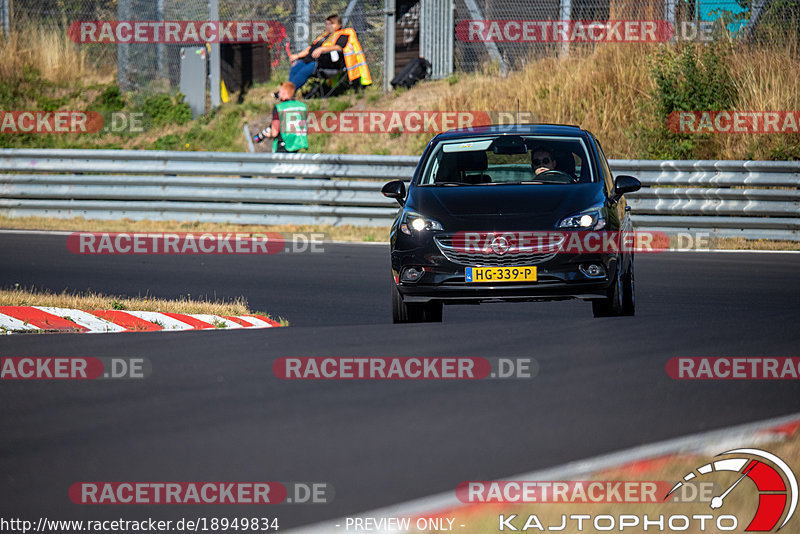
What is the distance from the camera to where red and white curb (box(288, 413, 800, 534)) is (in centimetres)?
418

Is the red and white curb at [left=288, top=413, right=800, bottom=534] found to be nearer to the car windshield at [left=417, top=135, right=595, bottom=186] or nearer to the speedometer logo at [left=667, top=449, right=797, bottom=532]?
the speedometer logo at [left=667, top=449, right=797, bottom=532]

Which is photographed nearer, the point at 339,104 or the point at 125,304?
the point at 125,304

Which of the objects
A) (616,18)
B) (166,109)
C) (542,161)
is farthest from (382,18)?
(542,161)

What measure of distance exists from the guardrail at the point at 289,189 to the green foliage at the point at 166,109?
18.3ft

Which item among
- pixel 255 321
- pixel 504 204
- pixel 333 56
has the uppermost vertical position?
pixel 333 56

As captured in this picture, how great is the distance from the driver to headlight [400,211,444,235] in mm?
1320

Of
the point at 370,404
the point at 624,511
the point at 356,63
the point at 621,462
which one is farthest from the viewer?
the point at 356,63

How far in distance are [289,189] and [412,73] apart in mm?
7021

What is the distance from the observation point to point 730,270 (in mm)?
12508

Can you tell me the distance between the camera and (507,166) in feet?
31.8

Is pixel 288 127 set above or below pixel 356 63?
below

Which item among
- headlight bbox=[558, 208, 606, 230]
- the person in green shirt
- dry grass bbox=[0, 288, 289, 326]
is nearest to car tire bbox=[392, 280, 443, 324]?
dry grass bbox=[0, 288, 289, 326]

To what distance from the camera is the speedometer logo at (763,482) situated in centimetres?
417

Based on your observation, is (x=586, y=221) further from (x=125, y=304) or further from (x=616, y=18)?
(x=616, y=18)
